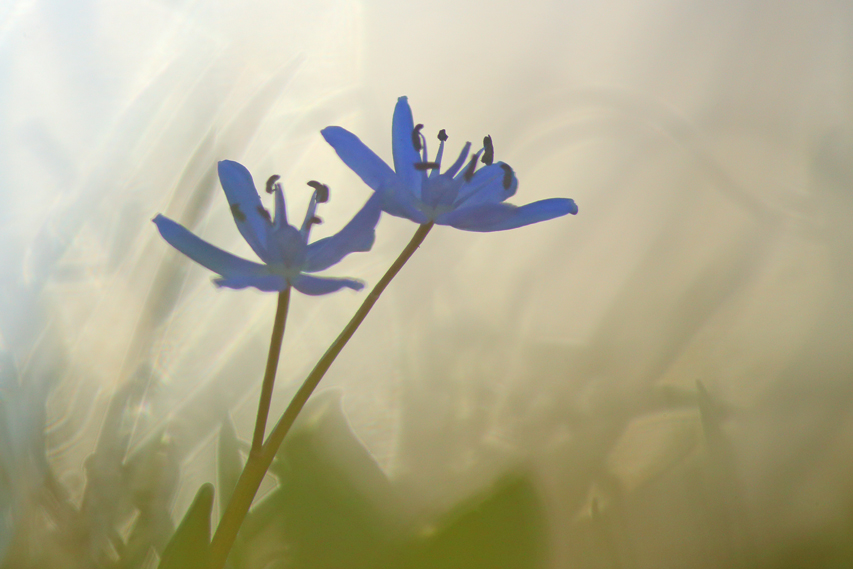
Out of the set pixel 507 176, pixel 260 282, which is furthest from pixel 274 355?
pixel 507 176

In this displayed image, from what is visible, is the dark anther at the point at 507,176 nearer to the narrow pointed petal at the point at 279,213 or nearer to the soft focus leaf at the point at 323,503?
the narrow pointed petal at the point at 279,213

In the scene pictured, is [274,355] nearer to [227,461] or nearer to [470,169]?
[470,169]

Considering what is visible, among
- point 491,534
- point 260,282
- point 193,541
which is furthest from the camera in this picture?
point 491,534

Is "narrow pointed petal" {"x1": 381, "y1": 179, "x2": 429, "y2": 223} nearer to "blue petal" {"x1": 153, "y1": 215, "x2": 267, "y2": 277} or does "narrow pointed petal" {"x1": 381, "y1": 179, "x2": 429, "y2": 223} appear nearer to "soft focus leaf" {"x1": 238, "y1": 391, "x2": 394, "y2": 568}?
"blue petal" {"x1": 153, "y1": 215, "x2": 267, "y2": 277}

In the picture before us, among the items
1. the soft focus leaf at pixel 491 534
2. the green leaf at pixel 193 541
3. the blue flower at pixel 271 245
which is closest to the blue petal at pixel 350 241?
the blue flower at pixel 271 245

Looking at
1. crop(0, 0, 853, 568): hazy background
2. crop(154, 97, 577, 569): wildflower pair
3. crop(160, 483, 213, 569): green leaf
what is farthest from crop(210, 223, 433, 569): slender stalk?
crop(0, 0, 853, 568): hazy background

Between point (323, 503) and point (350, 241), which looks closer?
point (350, 241)
